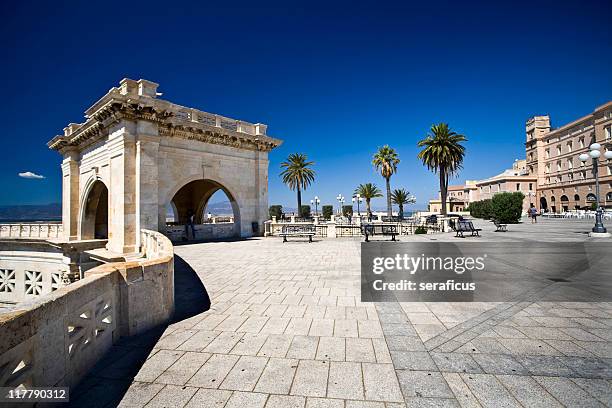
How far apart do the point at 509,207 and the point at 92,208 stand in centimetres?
3734

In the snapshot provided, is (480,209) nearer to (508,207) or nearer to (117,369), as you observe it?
(508,207)

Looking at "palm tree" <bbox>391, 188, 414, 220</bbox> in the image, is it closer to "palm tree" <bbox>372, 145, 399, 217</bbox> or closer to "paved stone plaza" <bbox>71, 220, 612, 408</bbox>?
"palm tree" <bbox>372, 145, 399, 217</bbox>

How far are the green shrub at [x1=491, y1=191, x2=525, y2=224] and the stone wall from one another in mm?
31568

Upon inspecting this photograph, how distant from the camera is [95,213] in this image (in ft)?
69.7

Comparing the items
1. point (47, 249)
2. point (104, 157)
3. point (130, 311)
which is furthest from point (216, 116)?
point (130, 311)

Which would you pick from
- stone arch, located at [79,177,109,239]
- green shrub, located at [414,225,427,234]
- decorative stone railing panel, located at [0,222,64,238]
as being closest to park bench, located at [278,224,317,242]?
green shrub, located at [414,225,427,234]

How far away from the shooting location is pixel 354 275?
786 cm

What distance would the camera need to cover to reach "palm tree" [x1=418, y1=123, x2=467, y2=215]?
2891 centimetres

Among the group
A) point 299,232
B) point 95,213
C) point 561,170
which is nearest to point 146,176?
point 299,232

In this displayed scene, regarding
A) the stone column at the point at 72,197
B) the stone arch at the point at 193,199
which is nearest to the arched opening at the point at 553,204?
the stone arch at the point at 193,199

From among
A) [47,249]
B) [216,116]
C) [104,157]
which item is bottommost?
[47,249]

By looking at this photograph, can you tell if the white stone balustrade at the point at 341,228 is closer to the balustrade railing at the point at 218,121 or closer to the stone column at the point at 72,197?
the balustrade railing at the point at 218,121

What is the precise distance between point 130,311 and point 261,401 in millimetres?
2654

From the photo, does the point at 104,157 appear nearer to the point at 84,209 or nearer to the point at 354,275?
the point at 84,209
